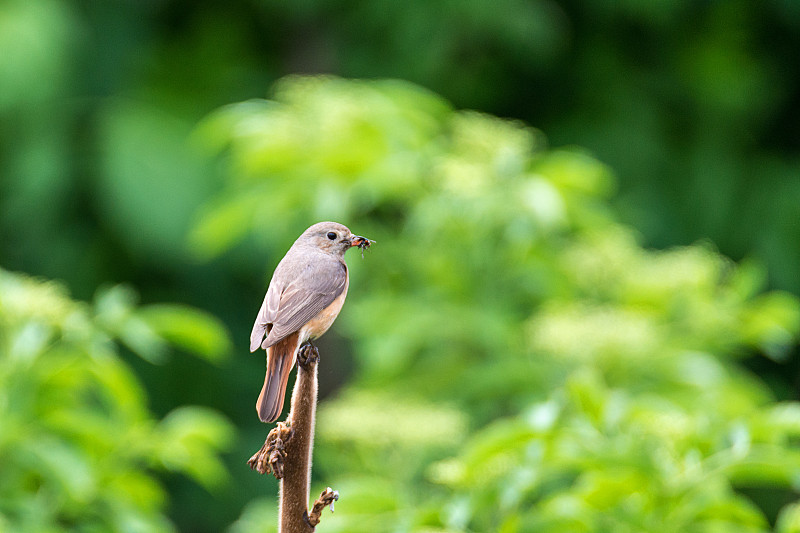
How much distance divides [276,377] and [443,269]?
2.49 meters

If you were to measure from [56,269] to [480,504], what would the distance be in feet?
13.5

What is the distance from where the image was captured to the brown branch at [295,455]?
1.73ft

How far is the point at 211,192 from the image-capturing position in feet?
A: 16.3

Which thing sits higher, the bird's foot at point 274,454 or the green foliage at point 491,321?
the green foliage at point 491,321

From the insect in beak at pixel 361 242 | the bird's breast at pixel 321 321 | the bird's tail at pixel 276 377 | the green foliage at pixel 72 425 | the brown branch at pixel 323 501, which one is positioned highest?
the green foliage at pixel 72 425

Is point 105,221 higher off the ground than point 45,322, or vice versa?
point 105,221

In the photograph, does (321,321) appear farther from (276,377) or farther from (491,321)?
(491,321)

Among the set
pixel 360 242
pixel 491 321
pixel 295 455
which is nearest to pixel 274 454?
pixel 295 455

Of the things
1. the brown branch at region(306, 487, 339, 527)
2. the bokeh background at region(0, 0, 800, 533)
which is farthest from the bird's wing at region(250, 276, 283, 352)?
the bokeh background at region(0, 0, 800, 533)

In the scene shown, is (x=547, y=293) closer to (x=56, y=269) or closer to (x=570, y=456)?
(x=570, y=456)

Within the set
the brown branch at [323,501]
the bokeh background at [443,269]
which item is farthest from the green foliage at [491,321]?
the brown branch at [323,501]

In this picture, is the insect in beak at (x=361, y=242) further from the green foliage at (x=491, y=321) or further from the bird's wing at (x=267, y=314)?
the green foliage at (x=491, y=321)

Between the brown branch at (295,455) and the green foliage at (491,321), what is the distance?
1100 millimetres

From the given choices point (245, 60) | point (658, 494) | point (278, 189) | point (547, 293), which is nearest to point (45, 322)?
point (278, 189)
